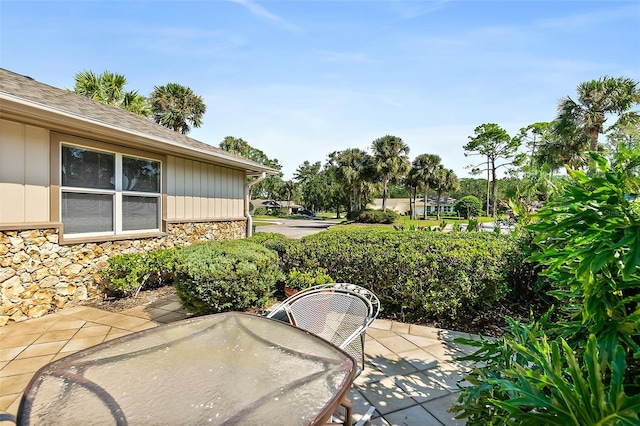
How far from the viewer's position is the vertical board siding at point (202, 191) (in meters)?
6.15

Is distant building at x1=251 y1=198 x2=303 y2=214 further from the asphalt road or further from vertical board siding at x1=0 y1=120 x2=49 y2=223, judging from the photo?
vertical board siding at x1=0 y1=120 x2=49 y2=223

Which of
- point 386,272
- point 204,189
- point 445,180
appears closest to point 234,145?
point 445,180

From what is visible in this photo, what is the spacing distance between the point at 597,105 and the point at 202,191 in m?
18.8

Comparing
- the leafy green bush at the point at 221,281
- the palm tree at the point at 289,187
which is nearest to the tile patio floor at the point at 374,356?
the leafy green bush at the point at 221,281

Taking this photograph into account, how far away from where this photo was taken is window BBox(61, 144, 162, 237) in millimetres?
4527

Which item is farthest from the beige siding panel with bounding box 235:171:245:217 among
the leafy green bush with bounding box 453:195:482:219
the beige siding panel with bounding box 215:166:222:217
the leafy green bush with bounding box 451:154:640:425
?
the leafy green bush with bounding box 453:195:482:219

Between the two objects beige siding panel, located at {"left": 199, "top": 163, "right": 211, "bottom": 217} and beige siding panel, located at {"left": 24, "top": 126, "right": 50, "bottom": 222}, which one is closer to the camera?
beige siding panel, located at {"left": 24, "top": 126, "right": 50, "bottom": 222}

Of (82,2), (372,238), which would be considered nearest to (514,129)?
(372,238)

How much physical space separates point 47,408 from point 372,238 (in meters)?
4.32

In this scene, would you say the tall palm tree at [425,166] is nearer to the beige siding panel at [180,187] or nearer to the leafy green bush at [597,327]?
the beige siding panel at [180,187]

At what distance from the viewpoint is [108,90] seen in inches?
484

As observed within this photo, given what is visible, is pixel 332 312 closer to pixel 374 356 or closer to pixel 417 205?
pixel 374 356

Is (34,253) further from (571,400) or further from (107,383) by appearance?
(571,400)

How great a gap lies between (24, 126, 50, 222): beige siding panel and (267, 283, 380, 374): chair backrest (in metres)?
3.96
